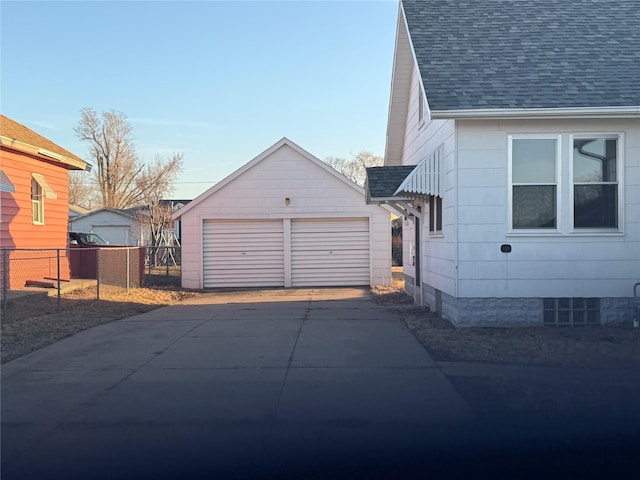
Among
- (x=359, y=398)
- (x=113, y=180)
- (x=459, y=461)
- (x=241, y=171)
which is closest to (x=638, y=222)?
(x=359, y=398)

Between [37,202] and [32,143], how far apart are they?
2.10 m

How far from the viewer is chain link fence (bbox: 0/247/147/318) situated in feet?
49.0

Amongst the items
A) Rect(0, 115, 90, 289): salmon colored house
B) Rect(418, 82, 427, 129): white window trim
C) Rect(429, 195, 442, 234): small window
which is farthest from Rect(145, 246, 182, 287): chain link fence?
Rect(429, 195, 442, 234): small window

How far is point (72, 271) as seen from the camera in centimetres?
2142

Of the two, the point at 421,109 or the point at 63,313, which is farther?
the point at 421,109

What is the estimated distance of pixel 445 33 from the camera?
41.4 feet

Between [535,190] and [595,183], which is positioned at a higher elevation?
[595,183]

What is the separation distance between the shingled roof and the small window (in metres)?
2.62

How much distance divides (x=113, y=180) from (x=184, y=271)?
109 feet

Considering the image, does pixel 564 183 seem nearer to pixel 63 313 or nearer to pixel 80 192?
pixel 63 313

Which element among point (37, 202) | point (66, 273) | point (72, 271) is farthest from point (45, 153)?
point (72, 271)

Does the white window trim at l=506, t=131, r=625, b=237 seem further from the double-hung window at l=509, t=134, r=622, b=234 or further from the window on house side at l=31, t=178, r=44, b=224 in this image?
the window on house side at l=31, t=178, r=44, b=224

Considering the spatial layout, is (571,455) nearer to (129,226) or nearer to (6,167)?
(6,167)

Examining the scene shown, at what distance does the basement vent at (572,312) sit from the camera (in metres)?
10.9
